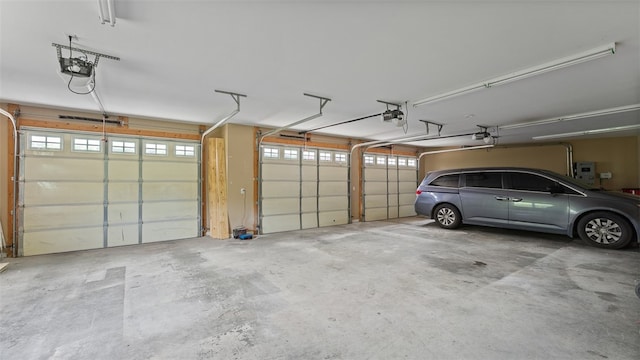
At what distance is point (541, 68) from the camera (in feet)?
9.60

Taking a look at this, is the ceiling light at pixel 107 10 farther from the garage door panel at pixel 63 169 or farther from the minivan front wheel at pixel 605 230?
the minivan front wheel at pixel 605 230

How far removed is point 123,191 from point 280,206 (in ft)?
10.8

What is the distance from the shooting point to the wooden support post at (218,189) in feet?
→ 19.2

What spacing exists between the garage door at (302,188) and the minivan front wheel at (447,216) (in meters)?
2.51

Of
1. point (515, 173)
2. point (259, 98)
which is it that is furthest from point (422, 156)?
point (259, 98)

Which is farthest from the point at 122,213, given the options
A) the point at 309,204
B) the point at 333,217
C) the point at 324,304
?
the point at 333,217

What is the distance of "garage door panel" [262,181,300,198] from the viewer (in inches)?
260

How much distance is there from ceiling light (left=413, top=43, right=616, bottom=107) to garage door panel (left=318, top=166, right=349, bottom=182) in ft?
13.4

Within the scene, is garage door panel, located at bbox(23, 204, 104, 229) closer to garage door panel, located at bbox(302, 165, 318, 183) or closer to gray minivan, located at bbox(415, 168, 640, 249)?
garage door panel, located at bbox(302, 165, 318, 183)

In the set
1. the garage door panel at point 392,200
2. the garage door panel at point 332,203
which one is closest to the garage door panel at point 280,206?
the garage door panel at point 332,203

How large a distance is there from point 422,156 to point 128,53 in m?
9.61

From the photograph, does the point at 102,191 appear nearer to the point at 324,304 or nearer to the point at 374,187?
the point at 324,304

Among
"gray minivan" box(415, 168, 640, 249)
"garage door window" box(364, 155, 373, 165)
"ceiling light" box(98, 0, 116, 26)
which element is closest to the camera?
"ceiling light" box(98, 0, 116, 26)

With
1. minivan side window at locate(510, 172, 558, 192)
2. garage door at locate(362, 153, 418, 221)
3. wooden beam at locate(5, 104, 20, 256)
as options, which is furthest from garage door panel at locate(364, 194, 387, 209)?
wooden beam at locate(5, 104, 20, 256)
